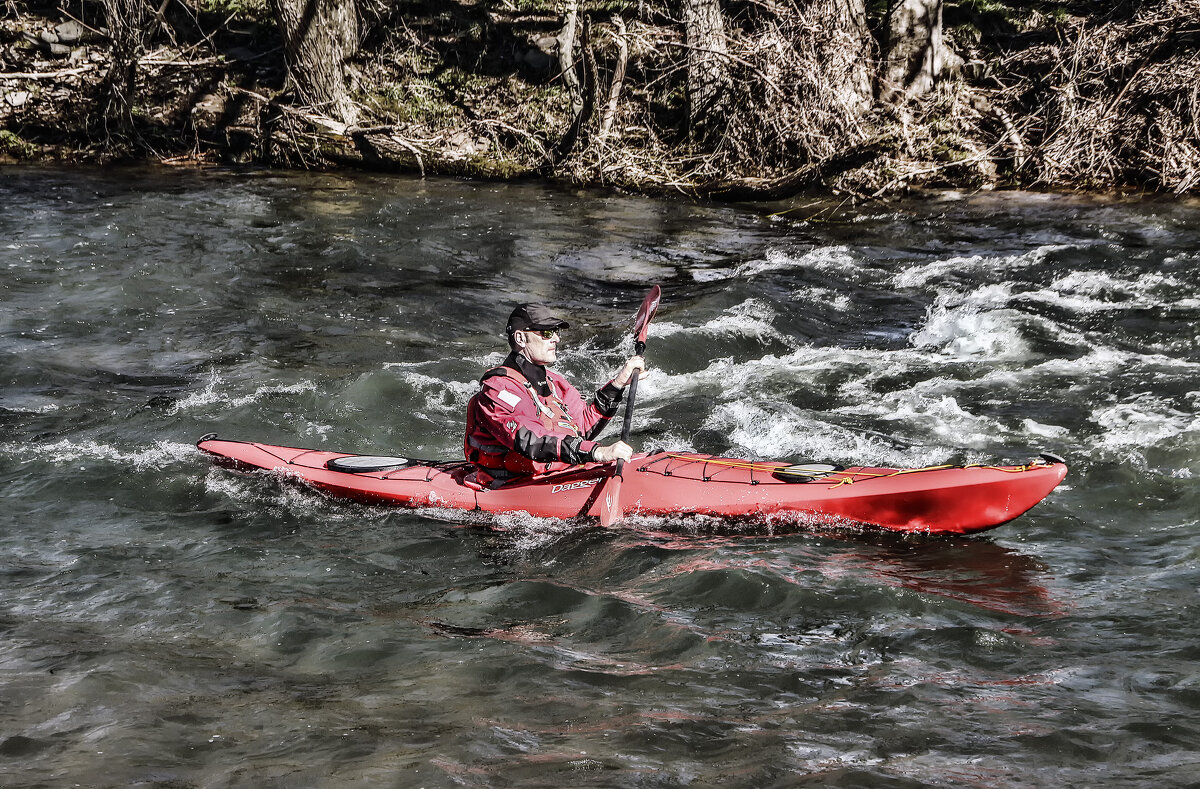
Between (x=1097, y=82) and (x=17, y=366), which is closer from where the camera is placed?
(x=17, y=366)

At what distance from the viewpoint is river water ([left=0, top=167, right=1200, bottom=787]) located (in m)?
2.97

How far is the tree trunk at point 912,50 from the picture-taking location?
1240 cm

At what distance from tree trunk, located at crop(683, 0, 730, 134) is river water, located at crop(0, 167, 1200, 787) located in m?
2.56

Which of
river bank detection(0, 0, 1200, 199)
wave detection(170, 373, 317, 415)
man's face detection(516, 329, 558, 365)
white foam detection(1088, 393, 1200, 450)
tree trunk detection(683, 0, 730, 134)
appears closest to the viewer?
man's face detection(516, 329, 558, 365)

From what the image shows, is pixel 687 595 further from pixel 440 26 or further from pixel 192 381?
pixel 440 26

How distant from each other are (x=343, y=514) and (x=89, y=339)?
354cm

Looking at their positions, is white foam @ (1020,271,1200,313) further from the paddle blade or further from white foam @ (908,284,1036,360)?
the paddle blade

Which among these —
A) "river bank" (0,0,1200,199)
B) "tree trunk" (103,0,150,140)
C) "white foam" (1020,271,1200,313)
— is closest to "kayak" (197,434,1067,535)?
"white foam" (1020,271,1200,313)

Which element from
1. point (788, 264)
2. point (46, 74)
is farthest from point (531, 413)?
point (46, 74)

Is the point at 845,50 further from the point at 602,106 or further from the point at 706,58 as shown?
the point at 602,106

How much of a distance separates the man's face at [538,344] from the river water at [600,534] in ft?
2.70

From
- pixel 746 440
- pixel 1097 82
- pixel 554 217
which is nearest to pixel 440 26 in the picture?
pixel 554 217

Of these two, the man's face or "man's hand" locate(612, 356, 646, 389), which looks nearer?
the man's face

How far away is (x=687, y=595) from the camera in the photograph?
13.6 ft
